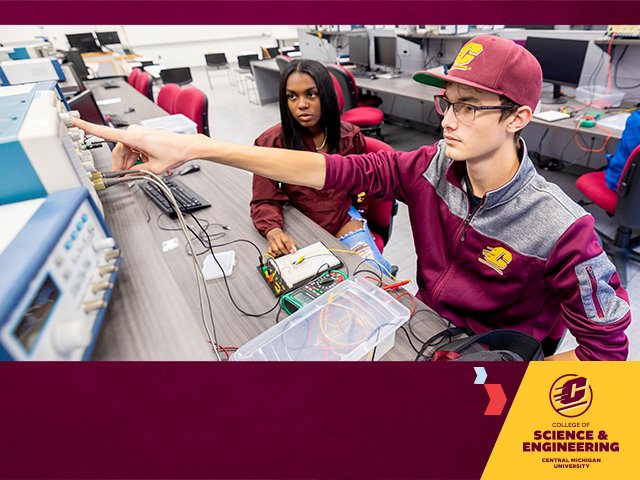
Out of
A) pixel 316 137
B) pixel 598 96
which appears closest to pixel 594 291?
pixel 316 137

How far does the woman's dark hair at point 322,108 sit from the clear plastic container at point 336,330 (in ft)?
2.57

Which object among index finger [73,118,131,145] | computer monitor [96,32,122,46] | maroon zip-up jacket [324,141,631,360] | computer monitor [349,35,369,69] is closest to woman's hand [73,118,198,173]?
index finger [73,118,131,145]

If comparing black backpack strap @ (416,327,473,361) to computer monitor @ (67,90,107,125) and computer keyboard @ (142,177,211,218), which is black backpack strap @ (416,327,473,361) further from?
computer monitor @ (67,90,107,125)

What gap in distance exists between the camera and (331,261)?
104cm

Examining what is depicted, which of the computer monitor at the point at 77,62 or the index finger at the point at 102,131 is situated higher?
the index finger at the point at 102,131

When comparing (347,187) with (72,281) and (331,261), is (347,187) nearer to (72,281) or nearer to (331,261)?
(331,261)

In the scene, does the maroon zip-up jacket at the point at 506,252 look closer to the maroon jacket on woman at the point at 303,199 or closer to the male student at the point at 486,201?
the male student at the point at 486,201

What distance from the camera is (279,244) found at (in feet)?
3.67

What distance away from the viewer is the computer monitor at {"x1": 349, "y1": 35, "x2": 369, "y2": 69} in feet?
12.4

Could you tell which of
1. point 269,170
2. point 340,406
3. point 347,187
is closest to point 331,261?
point 347,187

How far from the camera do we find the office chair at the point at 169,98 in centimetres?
270

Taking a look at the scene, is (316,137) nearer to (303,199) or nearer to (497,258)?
(303,199)

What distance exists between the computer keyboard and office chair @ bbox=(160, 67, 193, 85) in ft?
15.6

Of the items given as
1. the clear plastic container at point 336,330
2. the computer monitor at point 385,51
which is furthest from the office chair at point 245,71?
the clear plastic container at point 336,330
